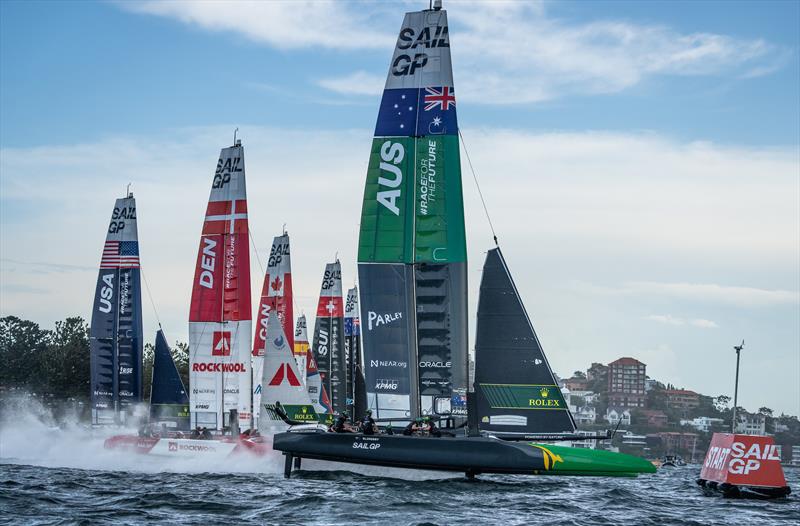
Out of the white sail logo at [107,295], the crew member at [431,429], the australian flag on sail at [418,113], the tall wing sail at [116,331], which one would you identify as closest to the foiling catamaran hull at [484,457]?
the crew member at [431,429]

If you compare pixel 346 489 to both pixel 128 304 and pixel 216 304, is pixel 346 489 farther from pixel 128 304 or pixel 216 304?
pixel 128 304

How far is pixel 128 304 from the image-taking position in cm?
5197

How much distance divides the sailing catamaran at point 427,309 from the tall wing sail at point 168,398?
15976 millimetres

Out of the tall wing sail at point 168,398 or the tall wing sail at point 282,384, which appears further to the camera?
the tall wing sail at point 168,398

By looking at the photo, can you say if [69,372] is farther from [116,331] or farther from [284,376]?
[284,376]

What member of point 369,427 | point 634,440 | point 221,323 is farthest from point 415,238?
point 634,440

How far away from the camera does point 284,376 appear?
36.5m

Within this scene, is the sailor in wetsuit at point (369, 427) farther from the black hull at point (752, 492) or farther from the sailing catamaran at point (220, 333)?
the sailing catamaran at point (220, 333)

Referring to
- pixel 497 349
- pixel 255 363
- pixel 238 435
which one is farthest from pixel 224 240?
pixel 497 349

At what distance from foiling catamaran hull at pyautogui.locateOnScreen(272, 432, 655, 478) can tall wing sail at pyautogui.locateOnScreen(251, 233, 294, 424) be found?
27.7 metres

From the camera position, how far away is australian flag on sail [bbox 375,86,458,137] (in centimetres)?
3397

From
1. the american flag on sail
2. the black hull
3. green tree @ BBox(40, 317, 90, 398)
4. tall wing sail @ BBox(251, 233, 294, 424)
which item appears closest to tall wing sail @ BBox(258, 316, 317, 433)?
A: the black hull

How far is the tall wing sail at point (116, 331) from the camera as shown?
2050 inches

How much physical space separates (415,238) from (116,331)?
23.3 metres
